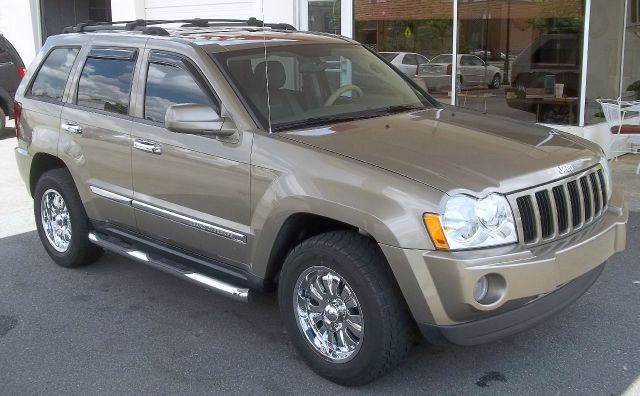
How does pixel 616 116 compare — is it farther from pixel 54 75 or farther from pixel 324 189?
pixel 54 75

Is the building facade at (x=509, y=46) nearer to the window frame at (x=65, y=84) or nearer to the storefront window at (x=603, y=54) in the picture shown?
the storefront window at (x=603, y=54)

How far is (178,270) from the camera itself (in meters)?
4.29

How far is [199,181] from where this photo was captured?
13.3ft

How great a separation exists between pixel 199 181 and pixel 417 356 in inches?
64.1

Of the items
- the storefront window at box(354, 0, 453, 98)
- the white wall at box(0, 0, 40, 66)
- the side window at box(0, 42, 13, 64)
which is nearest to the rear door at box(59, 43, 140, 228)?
the storefront window at box(354, 0, 453, 98)

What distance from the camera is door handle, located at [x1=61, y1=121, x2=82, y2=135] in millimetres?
4980

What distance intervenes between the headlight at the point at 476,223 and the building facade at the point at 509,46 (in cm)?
642

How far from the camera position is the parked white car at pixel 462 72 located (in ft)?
33.8

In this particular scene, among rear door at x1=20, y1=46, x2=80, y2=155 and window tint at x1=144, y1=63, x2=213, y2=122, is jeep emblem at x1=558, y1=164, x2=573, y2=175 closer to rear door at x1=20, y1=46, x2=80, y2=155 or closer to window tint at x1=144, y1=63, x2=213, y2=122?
window tint at x1=144, y1=63, x2=213, y2=122

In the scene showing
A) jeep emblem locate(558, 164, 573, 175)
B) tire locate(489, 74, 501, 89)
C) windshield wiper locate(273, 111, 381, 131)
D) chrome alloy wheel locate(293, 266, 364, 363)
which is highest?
tire locate(489, 74, 501, 89)

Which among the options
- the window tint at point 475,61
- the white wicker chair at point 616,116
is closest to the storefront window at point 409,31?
the window tint at point 475,61

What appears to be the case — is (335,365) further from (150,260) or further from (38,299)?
(38,299)

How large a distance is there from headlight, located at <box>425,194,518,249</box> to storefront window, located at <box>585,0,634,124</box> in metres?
6.71

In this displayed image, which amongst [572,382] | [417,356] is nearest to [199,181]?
[417,356]
